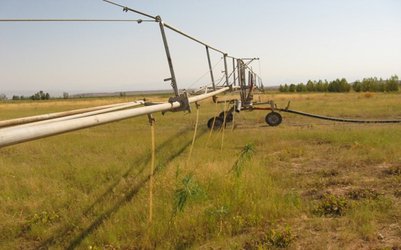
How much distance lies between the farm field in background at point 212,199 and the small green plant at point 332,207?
0.06 feet

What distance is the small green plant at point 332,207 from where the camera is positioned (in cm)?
484

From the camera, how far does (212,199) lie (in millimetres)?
5406

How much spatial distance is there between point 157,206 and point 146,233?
792mm

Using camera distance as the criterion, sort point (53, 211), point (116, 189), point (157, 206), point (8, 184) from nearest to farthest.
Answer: point (157, 206)
point (53, 211)
point (116, 189)
point (8, 184)

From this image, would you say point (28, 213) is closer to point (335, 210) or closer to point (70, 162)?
point (70, 162)

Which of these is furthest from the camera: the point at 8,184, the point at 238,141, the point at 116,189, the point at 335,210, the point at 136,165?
the point at 238,141

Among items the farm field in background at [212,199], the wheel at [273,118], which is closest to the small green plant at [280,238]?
the farm field in background at [212,199]

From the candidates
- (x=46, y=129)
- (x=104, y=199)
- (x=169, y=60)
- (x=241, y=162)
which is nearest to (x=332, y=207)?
(x=241, y=162)

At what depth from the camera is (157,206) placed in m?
5.20

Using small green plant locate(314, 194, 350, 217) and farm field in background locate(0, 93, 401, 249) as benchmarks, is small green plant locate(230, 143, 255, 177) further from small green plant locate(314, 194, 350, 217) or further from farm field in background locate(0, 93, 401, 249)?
small green plant locate(314, 194, 350, 217)

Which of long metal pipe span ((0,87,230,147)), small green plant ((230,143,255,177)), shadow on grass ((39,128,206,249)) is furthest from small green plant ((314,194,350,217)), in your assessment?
long metal pipe span ((0,87,230,147))

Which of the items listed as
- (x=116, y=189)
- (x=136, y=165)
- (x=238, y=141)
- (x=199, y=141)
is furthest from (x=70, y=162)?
(x=238, y=141)

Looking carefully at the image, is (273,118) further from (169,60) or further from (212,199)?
(169,60)

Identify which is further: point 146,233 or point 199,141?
point 199,141
